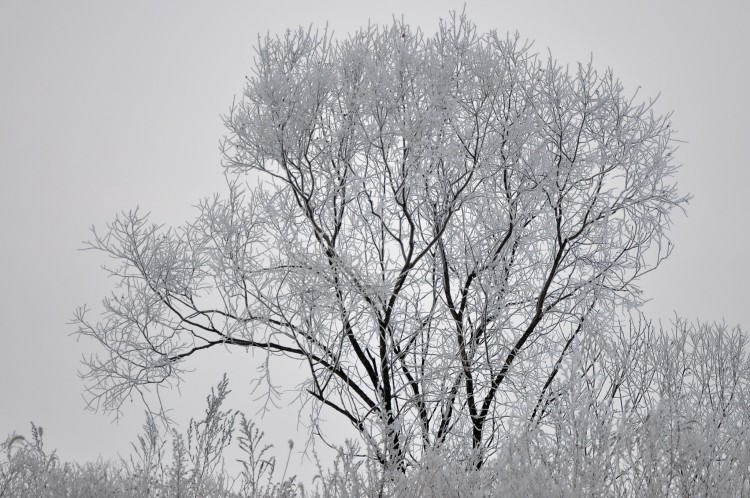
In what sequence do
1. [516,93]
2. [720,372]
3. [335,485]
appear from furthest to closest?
[720,372]
[516,93]
[335,485]

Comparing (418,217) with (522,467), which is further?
(418,217)

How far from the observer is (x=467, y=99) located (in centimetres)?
869

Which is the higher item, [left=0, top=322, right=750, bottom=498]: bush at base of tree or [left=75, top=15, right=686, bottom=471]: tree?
[left=75, top=15, right=686, bottom=471]: tree

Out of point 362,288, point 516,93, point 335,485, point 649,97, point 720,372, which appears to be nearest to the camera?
point 335,485

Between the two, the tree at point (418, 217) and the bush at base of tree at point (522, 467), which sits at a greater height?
the tree at point (418, 217)

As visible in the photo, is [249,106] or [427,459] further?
[249,106]

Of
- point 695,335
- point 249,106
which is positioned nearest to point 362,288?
point 249,106

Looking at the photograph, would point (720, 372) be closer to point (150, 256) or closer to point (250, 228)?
point (250, 228)

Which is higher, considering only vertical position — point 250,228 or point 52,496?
point 250,228

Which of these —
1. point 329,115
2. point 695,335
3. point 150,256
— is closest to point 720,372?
point 695,335

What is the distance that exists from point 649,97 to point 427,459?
5680 millimetres

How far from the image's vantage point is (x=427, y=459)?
4.65 metres

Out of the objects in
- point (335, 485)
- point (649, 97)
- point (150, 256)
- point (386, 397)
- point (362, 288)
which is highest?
point (649, 97)

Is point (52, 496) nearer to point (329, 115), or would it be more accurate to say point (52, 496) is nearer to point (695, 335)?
point (329, 115)
